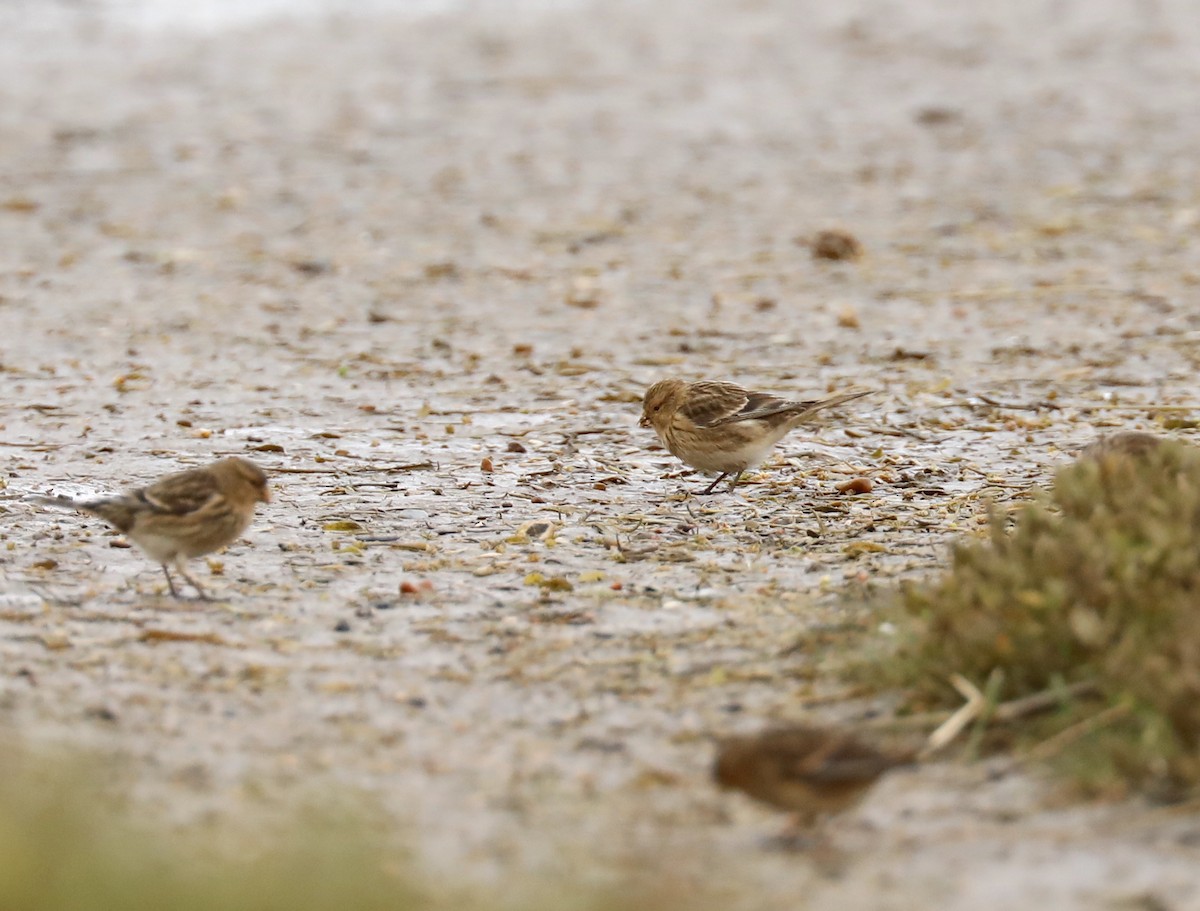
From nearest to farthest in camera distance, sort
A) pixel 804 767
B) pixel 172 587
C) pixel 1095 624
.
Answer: pixel 804 767, pixel 1095 624, pixel 172 587

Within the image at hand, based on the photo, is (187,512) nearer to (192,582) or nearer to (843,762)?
(192,582)

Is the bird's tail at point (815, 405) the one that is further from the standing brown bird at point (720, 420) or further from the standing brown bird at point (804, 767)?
the standing brown bird at point (804, 767)

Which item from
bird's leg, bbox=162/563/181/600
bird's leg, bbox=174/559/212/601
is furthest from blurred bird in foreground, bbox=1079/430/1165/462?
bird's leg, bbox=162/563/181/600

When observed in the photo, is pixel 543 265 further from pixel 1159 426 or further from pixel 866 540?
pixel 866 540

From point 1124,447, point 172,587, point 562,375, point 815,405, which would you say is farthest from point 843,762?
point 562,375

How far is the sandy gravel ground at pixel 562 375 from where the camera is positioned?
5293 millimetres

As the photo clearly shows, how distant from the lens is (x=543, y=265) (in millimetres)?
13648

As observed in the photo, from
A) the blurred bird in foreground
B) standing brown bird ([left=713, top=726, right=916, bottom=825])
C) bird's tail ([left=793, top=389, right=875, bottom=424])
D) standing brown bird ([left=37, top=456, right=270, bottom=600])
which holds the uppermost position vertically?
standing brown bird ([left=37, top=456, right=270, bottom=600])

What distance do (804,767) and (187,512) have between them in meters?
2.96

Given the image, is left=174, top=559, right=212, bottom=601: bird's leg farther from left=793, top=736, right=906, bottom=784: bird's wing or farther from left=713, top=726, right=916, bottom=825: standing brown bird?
left=793, top=736, right=906, bottom=784: bird's wing

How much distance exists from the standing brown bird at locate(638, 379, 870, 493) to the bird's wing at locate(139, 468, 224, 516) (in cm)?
239

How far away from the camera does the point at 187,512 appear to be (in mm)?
7027

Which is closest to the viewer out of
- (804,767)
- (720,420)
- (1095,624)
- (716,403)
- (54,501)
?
(804,767)

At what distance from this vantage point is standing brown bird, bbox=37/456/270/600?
7.03 metres
